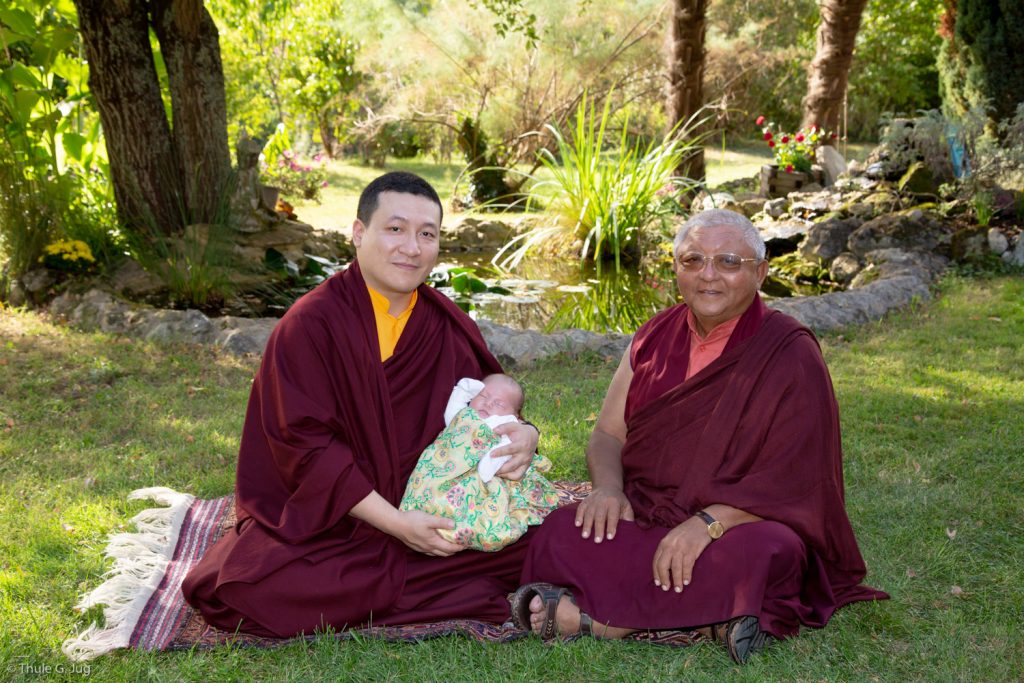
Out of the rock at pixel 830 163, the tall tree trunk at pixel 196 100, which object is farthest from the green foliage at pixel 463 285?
the rock at pixel 830 163

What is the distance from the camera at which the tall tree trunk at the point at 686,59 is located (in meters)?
11.4

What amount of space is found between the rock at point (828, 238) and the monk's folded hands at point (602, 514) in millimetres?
6828

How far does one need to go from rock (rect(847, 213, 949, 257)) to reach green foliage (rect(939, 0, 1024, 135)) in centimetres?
300

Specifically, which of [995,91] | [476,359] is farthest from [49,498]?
[995,91]

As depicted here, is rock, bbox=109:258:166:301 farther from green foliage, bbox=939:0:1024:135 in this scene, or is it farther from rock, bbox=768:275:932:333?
green foliage, bbox=939:0:1024:135

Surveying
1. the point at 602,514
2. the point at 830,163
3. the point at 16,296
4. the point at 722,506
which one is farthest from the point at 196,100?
the point at 830,163

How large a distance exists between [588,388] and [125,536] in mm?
2847

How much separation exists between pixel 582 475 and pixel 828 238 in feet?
19.6

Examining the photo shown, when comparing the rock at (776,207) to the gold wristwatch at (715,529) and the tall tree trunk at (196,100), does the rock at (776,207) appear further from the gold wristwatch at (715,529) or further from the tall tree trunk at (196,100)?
the gold wristwatch at (715,529)

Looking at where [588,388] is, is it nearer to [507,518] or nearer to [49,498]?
[507,518]

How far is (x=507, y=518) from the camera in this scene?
3.05 meters

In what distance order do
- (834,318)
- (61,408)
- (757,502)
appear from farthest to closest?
(834,318)
(61,408)
(757,502)

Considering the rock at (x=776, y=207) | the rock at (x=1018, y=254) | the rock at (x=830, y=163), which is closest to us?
the rock at (x=1018, y=254)

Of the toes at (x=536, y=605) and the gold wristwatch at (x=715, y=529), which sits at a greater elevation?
the gold wristwatch at (x=715, y=529)
